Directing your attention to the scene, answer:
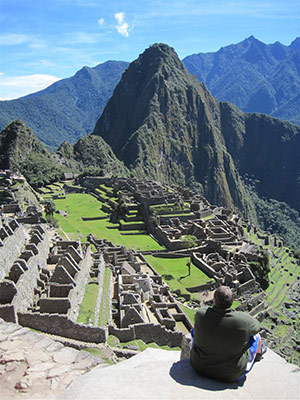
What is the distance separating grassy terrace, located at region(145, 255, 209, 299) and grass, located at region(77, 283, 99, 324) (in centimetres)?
1531


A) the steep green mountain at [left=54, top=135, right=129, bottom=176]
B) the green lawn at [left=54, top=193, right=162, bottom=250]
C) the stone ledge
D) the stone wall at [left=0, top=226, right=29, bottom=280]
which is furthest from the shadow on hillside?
the steep green mountain at [left=54, top=135, right=129, bottom=176]

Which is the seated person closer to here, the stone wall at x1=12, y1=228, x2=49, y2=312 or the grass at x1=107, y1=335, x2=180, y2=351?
the stone wall at x1=12, y1=228, x2=49, y2=312

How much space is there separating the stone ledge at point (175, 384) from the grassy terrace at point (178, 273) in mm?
31523

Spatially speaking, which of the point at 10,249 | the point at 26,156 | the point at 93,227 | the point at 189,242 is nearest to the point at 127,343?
the point at 10,249

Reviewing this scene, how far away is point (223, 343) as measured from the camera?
6.90 m

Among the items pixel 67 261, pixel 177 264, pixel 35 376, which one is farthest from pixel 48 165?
pixel 35 376

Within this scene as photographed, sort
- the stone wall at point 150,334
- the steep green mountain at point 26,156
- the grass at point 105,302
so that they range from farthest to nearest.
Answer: the steep green mountain at point 26,156 < the grass at point 105,302 < the stone wall at point 150,334

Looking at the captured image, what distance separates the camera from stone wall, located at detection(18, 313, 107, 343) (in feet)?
60.1

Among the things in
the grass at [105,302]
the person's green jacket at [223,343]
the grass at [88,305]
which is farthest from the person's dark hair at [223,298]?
the grass at [105,302]

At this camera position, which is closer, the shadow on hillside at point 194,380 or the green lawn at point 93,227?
the shadow on hillside at point 194,380

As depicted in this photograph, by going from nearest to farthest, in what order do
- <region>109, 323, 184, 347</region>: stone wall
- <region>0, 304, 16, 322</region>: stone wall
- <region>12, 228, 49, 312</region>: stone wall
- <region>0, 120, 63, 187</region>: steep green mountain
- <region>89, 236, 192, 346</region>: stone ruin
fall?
<region>0, 304, 16, 322</region>: stone wall
<region>12, 228, 49, 312</region>: stone wall
<region>109, 323, 184, 347</region>: stone wall
<region>89, 236, 192, 346</region>: stone ruin
<region>0, 120, 63, 187</region>: steep green mountain

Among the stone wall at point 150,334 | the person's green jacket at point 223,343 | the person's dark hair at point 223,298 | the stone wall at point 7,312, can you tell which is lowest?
the stone wall at point 150,334

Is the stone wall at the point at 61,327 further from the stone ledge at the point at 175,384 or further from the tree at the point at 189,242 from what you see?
the tree at the point at 189,242

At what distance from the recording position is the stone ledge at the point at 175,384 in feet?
20.7
